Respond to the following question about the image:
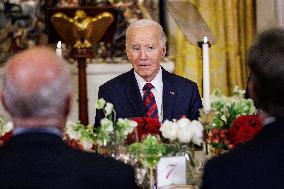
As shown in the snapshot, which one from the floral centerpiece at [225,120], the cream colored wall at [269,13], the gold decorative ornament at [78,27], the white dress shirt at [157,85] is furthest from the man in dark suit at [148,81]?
the cream colored wall at [269,13]

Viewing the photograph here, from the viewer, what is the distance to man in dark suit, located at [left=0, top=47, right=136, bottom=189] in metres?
1.69

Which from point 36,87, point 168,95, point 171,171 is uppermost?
point 168,95

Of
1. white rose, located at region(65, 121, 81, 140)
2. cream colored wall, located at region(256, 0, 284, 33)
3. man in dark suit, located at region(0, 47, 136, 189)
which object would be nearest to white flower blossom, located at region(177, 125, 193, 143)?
white rose, located at region(65, 121, 81, 140)

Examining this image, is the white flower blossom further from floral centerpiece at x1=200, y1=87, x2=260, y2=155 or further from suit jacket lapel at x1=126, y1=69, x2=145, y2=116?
suit jacket lapel at x1=126, y1=69, x2=145, y2=116

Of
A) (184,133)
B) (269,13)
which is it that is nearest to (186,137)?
(184,133)

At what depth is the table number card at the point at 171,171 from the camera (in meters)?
2.31

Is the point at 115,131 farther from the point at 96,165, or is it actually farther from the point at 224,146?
the point at 96,165

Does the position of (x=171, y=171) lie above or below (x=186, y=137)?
below

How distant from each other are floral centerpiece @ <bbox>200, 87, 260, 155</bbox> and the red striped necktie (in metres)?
0.67

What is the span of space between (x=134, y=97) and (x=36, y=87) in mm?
1836

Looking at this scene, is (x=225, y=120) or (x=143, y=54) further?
(x=143, y=54)

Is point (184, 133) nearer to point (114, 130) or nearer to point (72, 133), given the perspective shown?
point (114, 130)

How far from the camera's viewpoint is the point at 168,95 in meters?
3.53

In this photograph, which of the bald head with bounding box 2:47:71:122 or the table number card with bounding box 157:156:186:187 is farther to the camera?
the table number card with bounding box 157:156:186:187
